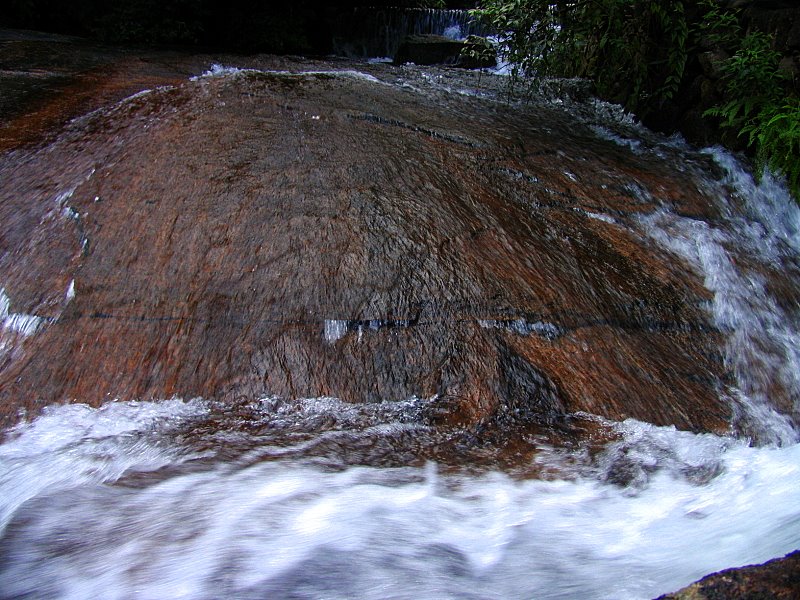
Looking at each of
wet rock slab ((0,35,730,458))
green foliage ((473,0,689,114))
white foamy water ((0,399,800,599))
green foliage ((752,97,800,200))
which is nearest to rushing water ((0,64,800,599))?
white foamy water ((0,399,800,599))

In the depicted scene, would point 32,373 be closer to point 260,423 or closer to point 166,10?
point 260,423

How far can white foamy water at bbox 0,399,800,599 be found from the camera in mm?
1929

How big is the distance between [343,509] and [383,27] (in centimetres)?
981

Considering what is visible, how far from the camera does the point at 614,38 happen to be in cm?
547

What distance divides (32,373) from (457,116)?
3432 mm

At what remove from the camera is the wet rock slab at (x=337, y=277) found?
2.76 meters

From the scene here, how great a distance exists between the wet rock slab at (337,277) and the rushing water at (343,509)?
0.44ft

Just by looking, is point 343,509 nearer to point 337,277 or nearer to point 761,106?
point 337,277

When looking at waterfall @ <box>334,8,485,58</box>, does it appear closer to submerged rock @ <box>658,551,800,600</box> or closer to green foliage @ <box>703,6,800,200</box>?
green foliage @ <box>703,6,800,200</box>

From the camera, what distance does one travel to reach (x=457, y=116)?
4.80m

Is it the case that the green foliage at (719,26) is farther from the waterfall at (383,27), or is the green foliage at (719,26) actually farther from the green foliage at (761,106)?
the waterfall at (383,27)

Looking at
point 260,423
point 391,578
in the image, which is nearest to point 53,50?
point 260,423

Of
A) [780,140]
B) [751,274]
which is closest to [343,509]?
[751,274]

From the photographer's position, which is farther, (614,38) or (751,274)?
(614,38)
